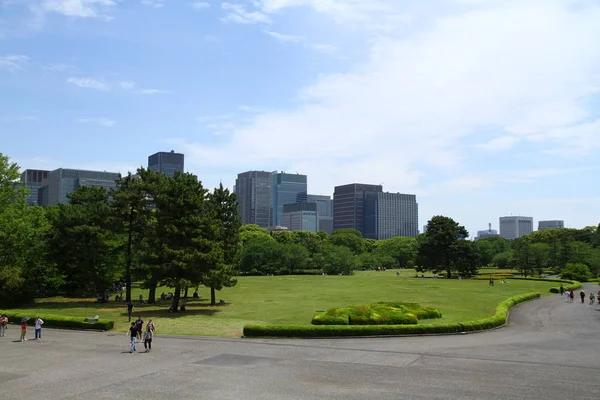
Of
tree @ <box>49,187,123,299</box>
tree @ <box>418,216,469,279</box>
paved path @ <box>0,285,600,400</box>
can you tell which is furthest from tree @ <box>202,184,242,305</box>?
tree @ <box>418,216,469,279</box>

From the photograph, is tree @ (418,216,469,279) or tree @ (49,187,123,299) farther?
tree @ (418,216,469,279)

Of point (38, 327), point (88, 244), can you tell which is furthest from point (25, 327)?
point (88, 244)

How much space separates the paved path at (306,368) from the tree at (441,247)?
74025 millimetres

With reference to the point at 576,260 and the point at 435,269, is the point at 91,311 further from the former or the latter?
the point at 576,260

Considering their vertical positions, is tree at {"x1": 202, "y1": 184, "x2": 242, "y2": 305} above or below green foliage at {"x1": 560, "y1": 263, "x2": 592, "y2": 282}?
above

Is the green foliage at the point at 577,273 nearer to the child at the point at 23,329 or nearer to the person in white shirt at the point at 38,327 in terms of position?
the person in white shirt at the point at 38,327

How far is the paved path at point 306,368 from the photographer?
19703 mm

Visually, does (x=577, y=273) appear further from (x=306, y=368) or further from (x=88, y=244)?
(x=306, y=368)

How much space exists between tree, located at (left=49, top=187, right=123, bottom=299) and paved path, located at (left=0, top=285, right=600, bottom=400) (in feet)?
71.9

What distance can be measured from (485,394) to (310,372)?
25.6 feet

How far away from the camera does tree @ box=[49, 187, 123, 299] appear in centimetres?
5581

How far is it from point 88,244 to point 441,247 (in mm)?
77274

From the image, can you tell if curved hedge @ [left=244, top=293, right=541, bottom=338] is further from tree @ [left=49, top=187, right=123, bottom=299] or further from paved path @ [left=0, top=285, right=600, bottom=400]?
tree @ [left=49, top=187, right=123, bottom=299]

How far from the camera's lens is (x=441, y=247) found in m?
109
